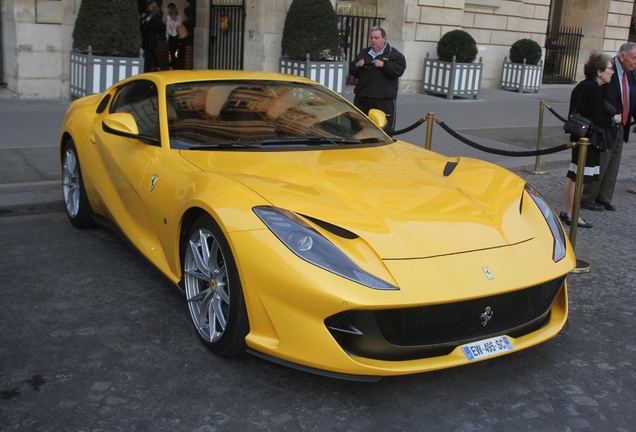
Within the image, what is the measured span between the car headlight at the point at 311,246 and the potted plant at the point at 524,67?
16.8 meters

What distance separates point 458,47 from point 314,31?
4.43 metres

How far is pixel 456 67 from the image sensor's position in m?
16.8

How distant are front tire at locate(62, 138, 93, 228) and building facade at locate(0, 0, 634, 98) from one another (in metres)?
7.26

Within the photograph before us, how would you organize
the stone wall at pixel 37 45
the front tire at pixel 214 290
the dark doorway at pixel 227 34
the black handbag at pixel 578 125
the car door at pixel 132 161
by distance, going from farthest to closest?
the dark doorway at pixel 227 34 < the stone wall at pixel 37 45 < the black handbag at pixel 578 125 < the car door at pixel 132 161 < the front tire at pixel 214 290

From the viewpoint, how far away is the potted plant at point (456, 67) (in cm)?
1694

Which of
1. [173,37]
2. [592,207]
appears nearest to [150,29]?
[173,37]

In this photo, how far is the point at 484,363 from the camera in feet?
13.0

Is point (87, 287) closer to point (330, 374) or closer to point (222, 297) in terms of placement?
point (222, 297)

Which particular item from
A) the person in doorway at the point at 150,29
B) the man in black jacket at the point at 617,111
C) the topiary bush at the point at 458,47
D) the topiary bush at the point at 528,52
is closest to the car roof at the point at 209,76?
the man in black jacket at the point at 617,111

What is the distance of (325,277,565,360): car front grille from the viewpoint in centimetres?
332

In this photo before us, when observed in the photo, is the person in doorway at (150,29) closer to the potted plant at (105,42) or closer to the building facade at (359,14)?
the building facade at (359,14)

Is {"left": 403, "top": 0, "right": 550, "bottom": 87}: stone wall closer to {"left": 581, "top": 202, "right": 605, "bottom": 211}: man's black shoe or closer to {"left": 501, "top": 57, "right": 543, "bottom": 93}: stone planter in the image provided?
{"left": 501, "top": 57, "right": 543, "bottom": 93}: stone planter

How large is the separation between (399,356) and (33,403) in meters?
1.65

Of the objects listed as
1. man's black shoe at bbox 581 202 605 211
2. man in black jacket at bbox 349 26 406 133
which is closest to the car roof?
man in black jacket at bbox 349 26 406 133
